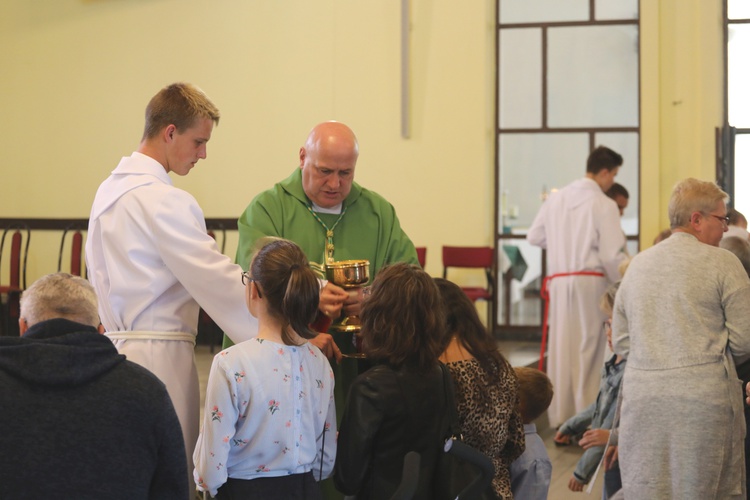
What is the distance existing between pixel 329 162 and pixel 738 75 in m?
8.27

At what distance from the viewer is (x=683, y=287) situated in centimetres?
347

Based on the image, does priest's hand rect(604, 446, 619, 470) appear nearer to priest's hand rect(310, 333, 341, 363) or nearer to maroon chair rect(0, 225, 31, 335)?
priest's hand rect(310, 333, 341, 363)

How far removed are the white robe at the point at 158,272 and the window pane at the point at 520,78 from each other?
8.14m

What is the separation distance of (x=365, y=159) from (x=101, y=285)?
7.77 m

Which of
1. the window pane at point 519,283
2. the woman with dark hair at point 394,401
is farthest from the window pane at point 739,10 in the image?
the woman with dark hair at point 394,401

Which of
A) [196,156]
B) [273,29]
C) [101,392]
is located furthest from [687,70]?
[101,392]

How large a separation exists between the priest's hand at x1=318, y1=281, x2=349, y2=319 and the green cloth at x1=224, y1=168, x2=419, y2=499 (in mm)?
478

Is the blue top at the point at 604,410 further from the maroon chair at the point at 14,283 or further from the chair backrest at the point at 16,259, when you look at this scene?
the chair backrest at the point at 16,259

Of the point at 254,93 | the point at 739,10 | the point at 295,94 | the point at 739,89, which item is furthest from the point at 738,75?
the point at 254,93

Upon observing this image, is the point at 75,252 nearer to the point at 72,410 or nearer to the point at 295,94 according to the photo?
the point at 295,94

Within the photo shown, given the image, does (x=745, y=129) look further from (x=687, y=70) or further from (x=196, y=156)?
(x=196, y=156)

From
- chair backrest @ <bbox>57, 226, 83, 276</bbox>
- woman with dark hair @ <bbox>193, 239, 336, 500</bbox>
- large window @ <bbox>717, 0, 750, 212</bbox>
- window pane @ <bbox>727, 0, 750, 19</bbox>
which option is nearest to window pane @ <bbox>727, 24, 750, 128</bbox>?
large window @ <bbox>717, 0, 750, 212</bbox>

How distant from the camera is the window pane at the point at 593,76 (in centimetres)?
1044

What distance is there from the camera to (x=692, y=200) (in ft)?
11.8
